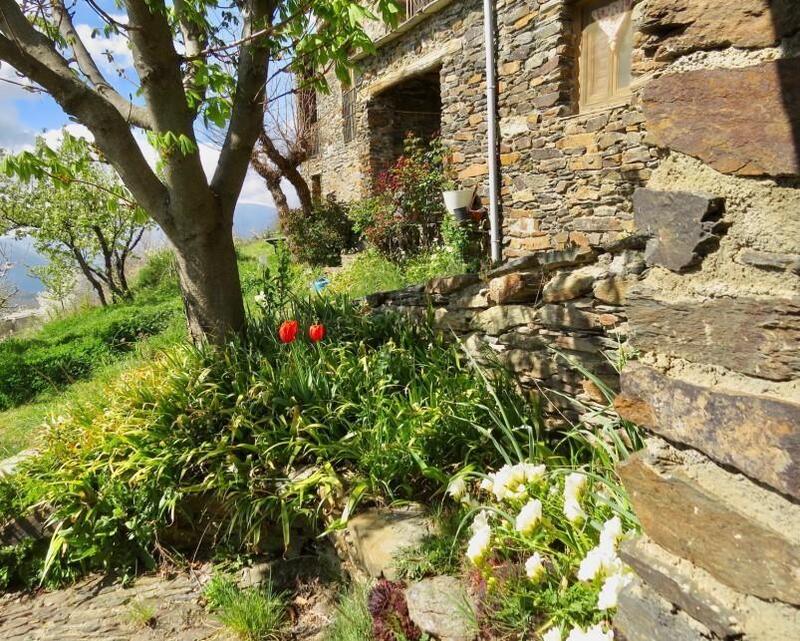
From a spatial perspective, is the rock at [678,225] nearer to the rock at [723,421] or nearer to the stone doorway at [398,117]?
the rock at [723,421]

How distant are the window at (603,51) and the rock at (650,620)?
224 inches

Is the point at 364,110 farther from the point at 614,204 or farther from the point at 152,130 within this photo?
the point at 152,130

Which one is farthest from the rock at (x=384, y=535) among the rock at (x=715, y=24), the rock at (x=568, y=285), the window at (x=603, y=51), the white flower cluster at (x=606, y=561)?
the window at (x=603, y=51)

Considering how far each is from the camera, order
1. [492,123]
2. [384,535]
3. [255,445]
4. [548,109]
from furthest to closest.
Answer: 1. [492,123]
2. [548,109]
3. [255,445]
4. [384,535]

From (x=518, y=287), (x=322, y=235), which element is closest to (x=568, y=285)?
(x=518, y=287)

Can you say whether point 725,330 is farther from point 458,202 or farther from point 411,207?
point 411,207

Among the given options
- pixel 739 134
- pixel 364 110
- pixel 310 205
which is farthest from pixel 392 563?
pixel 310 205

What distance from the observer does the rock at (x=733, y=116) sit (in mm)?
831

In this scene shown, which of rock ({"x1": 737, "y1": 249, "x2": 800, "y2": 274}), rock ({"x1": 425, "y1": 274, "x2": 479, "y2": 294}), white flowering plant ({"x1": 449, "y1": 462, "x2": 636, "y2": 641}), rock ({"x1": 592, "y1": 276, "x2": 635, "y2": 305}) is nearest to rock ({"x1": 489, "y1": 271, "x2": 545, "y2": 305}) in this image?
rock ({"x1": 425, "y1": 274, "x2": 479, "y2": 294})

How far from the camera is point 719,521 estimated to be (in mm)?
921

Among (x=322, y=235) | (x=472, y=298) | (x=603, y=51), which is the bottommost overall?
(x=472, y=298)

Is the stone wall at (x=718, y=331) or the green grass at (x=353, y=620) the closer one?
the stone wall at (x=718, y=331)

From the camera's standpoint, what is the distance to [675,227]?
1.01 metres

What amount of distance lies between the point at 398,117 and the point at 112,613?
968cm
